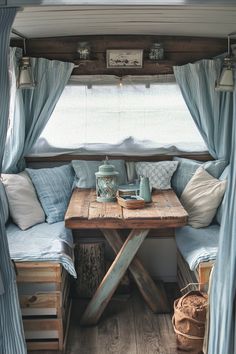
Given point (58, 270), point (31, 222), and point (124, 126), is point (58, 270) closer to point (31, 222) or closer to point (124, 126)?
point (31, 222)

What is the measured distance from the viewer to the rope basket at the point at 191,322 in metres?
2.89

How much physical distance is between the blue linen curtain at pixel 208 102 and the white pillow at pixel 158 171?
0.42 metres

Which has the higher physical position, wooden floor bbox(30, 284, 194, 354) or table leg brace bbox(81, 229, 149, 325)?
table leg brace bbox(81, 229, 149, 325)

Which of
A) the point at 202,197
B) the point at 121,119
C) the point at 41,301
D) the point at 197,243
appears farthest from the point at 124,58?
the point at 41,301

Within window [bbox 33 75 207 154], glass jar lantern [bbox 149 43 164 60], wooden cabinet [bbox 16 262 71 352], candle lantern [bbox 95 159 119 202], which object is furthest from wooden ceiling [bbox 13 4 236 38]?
wooden cabinet [bbox 16 262 71 352]

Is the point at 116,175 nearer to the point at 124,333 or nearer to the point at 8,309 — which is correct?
Result: the point at 124,333

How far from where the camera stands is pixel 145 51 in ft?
13.5

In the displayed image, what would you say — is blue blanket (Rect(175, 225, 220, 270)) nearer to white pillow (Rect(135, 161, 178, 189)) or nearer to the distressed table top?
the distressed table top

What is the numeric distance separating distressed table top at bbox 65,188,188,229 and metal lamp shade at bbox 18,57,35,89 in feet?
3.67

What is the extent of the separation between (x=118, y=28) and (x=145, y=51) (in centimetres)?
50

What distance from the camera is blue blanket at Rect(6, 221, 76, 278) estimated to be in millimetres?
3055

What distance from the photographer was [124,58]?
4074 mm

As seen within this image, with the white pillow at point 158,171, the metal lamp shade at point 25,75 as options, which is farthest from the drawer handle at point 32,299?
the metal lamp shade at point 25,75

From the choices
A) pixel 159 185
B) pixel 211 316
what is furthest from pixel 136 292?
pixel 211 316
